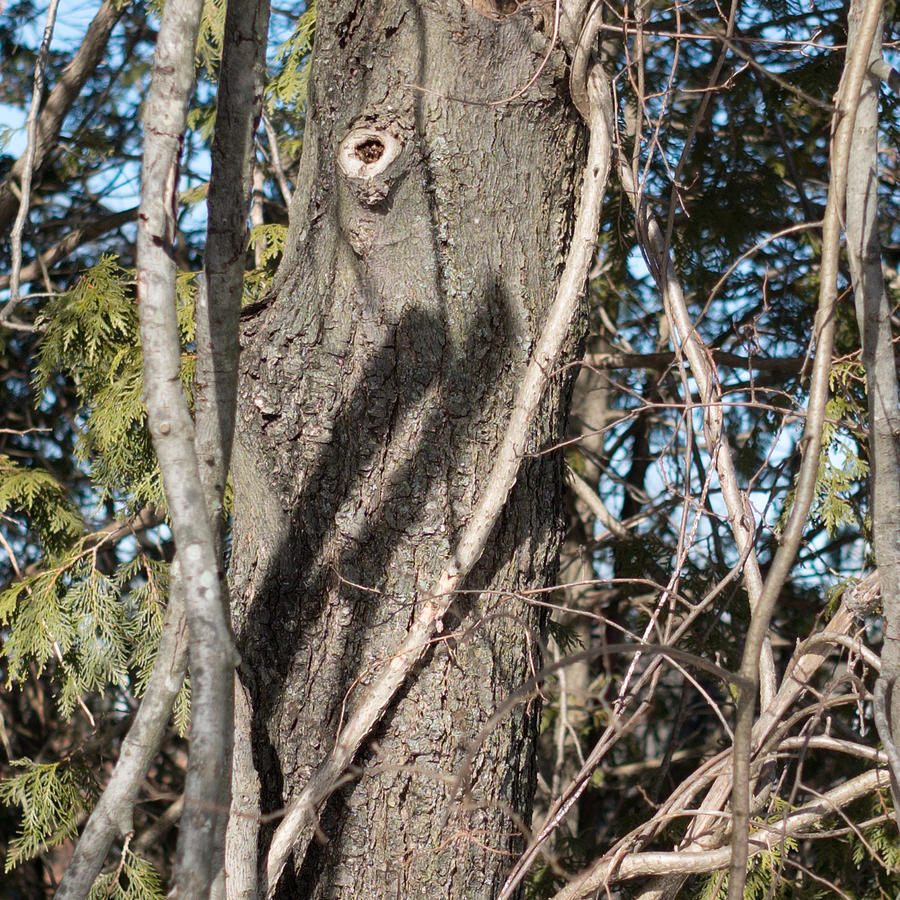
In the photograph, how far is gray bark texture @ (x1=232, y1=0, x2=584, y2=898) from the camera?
4.52ft

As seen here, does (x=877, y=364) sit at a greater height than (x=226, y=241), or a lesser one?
lesser

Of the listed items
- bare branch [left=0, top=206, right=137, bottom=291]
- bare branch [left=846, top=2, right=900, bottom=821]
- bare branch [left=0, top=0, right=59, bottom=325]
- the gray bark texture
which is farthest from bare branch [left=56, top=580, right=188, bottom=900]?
bare branch [left=0, top=206, right=137, bottom=291]

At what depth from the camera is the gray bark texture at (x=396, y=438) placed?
138cm

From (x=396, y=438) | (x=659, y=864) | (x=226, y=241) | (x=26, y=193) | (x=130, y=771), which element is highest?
(x=26, y=193)

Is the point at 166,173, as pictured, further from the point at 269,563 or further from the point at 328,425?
the point at 269,563

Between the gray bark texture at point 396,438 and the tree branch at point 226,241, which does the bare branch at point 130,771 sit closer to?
the tree branch at point 226,241

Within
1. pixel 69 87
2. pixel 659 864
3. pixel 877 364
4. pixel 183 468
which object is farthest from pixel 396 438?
pixel 69 87

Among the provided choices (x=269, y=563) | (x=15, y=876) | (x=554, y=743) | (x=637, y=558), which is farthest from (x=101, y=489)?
(x=554, y=743)

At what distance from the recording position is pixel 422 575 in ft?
4.59

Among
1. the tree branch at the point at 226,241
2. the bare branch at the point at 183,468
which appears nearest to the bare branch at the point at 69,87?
the tree branch at the point at 226,241

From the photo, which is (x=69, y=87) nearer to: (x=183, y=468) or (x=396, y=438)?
(x=396, y=438)

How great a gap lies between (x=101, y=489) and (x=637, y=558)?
1648mm

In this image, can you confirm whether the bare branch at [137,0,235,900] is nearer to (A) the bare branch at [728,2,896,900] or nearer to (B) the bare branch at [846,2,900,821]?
(A) the bare branch at [728,2,896,900]

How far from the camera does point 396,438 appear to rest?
1401 millimetres
